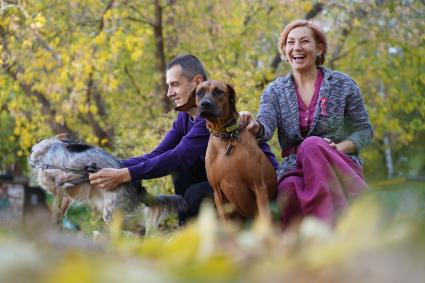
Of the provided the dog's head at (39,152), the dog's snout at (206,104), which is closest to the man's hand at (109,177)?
the dog's head at (39,152)

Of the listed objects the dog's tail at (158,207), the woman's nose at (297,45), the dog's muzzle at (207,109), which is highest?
the woman's nose at (297,45)

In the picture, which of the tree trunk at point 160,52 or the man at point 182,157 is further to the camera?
the tree trunk at point 160,52

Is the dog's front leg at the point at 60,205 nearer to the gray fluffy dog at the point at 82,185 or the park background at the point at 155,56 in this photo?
the gray fluffy dog at the point at 82,185

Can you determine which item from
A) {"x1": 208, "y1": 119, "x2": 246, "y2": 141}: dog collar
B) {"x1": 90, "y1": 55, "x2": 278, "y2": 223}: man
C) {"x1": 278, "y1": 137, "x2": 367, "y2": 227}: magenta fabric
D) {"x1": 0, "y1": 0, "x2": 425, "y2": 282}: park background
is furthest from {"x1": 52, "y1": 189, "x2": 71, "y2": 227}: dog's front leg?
{"x1": 0, "y1": 0, "x2": 425, "y2": 282}: park background

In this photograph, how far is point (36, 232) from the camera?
3.65 ft

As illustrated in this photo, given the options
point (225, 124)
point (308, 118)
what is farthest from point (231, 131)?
point (308, 118)

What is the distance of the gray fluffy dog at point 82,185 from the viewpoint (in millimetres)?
4074

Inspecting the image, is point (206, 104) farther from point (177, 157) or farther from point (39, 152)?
point (39, 152)

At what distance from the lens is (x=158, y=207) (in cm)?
432

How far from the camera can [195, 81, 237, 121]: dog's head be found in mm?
3318

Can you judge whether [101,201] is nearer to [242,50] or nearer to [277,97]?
[277,97]

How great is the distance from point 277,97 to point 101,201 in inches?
52.6

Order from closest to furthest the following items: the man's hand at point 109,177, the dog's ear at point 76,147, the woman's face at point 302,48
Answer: the woman's face at point 302,48, the man's hand at point 109,177, the dog's ear at point 76,147

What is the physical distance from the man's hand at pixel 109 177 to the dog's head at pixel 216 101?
2.53 feet
